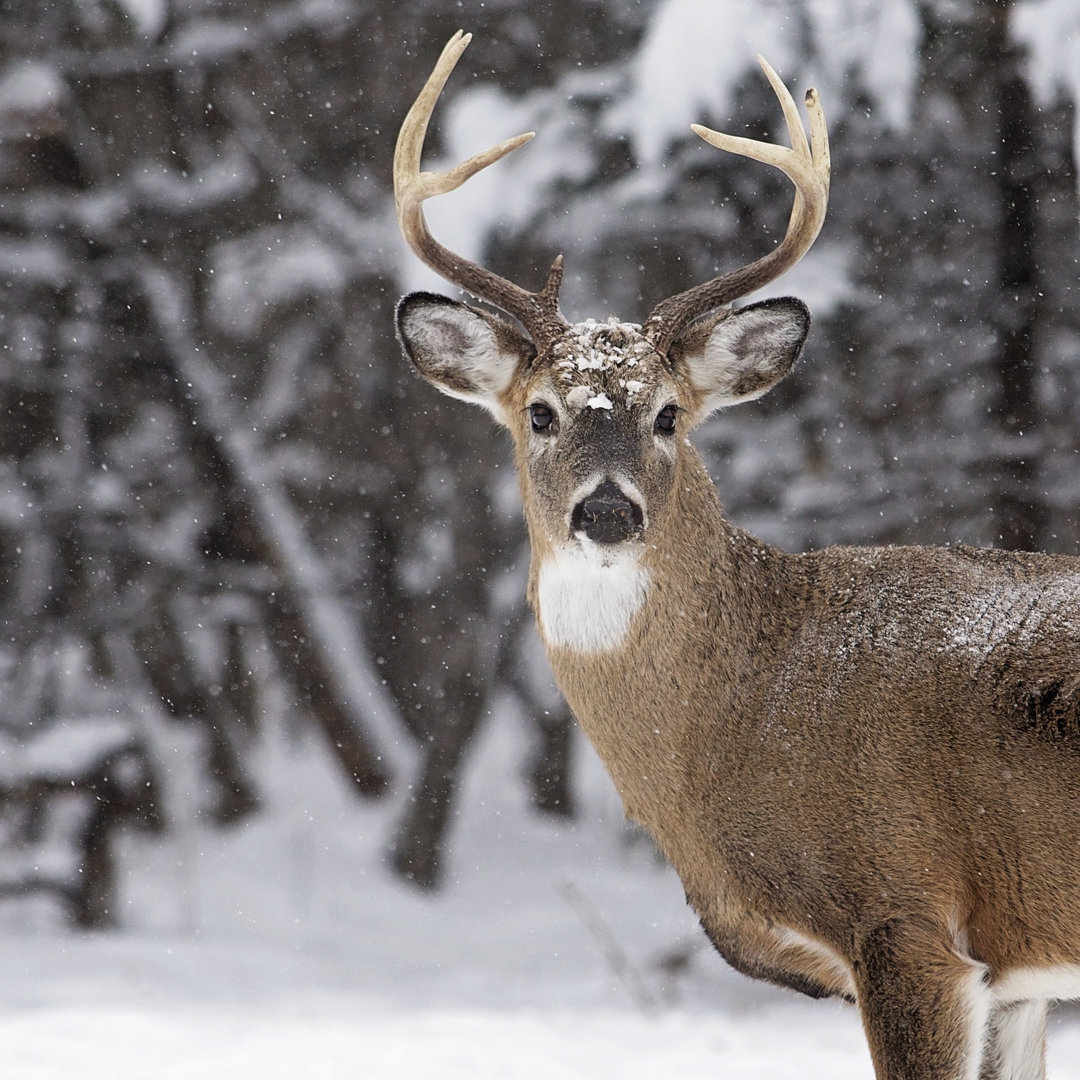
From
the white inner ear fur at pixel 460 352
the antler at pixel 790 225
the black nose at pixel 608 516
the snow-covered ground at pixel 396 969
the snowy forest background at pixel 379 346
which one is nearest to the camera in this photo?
the black nose at pixel 608 516

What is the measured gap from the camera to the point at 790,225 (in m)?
4.62

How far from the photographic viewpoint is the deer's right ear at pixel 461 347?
463cm

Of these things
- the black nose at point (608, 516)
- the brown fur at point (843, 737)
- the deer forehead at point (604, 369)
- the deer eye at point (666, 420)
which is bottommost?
the brown fur at point (843, 737)

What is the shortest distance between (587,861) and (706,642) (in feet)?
18.4

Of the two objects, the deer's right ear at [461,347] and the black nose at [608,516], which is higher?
the deer's right ear at [461,347]

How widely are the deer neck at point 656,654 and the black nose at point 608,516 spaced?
0.38 feet

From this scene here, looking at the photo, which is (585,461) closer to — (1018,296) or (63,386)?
(1018,296)

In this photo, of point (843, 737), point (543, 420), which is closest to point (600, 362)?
point (543, 420)

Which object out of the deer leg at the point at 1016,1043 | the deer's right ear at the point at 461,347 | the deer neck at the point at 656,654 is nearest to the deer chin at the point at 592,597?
the deer neck at the point at 656,654

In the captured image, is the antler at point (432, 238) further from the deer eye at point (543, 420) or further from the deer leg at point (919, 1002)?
the deer leg at point (919, 1002)

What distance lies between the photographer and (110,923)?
8609 mm

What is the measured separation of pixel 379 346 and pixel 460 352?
481 centimetres

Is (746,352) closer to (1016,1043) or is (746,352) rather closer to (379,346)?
(1016,1043)

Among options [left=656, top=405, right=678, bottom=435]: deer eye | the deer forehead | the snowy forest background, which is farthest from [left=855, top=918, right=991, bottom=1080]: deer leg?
the snowy forest background
